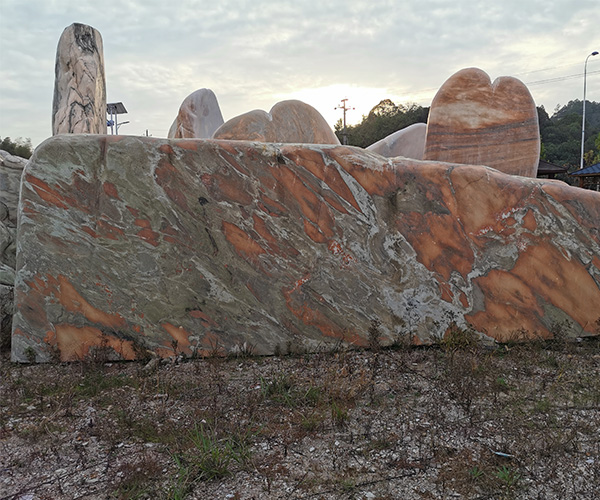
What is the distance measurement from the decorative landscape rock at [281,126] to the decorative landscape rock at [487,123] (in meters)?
1.95

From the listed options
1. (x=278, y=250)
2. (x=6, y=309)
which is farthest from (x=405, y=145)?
(x=6, y=309)

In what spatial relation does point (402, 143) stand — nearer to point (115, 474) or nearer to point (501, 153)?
point (501, 153)

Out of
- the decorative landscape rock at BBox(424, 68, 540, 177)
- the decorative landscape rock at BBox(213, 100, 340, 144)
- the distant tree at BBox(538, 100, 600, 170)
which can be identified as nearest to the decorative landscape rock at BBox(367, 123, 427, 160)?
the decorative landscape rock at BBox(213, 100, 340, 144)

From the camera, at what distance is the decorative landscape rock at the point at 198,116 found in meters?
7.95

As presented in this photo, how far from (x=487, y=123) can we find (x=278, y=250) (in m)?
3.20

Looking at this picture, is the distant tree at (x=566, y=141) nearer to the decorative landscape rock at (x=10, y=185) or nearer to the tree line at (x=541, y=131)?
the tree line at (x=541, y=131)

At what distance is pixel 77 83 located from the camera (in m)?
7.37

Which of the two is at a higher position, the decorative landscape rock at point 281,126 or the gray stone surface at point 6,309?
the decorative landscape rock at point 281,126

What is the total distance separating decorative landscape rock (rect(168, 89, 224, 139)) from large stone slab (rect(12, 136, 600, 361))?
4.24 meters

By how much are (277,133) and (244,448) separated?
508 centimetres

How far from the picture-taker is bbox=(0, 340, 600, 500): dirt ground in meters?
2.21

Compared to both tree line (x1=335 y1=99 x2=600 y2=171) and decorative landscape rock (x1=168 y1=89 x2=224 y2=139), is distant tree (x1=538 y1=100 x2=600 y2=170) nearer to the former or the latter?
tree line (x1=335 y1=99 x2=600 y2=171)

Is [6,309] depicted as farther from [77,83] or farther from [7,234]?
[77,83]

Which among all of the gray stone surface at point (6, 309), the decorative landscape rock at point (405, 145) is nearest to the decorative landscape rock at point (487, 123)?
the decorative landscape rock at point (405, 145)
